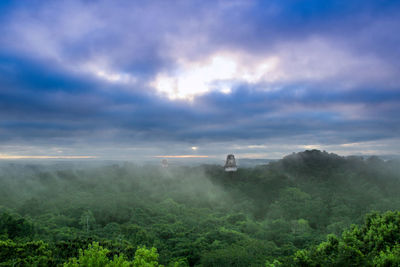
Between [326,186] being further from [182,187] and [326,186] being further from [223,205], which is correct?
[182,187]

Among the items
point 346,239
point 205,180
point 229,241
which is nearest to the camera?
point 346,239

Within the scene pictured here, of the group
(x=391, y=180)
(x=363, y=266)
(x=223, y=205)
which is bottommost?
(x=223, y=205)

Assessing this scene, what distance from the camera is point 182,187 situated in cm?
15638

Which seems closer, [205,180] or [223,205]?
[223,205]

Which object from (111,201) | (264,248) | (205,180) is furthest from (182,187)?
(264,248)

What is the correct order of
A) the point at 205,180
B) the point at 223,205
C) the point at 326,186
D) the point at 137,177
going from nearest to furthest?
the point at 223,205 → the point at 326,186 → the point at 205,180 → the point at 137,177

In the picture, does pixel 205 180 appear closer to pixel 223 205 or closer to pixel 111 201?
pixel 223 205

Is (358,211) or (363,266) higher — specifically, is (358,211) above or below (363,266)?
below

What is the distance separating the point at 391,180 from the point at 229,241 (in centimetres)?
11154

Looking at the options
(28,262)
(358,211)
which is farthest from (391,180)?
(28,262)

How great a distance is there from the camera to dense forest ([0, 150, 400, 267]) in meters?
29.8

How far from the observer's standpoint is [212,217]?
90125 mm

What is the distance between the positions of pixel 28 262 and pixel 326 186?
141 metres

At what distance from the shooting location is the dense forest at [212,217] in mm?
29766
